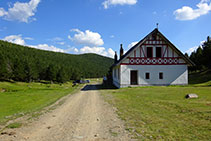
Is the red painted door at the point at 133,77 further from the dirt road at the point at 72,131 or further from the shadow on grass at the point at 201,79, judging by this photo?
the shadow on grass at the point at 201,79

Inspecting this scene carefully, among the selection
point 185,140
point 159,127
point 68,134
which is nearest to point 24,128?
point 68,134

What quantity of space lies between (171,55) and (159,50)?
1.96m

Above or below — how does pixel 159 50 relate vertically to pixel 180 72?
above

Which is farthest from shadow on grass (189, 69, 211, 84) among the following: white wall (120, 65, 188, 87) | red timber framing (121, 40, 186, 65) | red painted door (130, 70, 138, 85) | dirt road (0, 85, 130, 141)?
dirt road (0, 85, 130, 141)

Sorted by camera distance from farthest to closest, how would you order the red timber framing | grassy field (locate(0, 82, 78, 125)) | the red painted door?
the red painted door → the red timber framing → grassy field (locate(0, 82, 78, 125))

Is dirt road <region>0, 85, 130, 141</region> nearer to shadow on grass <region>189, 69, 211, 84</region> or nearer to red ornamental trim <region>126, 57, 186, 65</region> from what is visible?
red ornamental trim <region>126, 57, 186, 65</region>

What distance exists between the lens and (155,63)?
2408 cm

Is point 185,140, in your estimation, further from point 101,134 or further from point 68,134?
point 68,134

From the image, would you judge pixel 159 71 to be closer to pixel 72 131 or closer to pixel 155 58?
pixel 155 58

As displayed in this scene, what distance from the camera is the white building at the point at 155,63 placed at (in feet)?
78.0

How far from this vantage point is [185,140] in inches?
182

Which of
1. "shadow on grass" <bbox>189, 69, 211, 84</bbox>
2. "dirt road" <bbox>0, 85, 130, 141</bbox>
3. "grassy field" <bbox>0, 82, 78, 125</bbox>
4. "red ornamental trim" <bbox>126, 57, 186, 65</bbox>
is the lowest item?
"grassy field" <bbox>0, 82, 78, 125</bbox>

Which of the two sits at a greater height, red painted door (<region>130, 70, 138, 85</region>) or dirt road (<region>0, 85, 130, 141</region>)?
red painted door (<region>130, 70, 138, 85</region>)

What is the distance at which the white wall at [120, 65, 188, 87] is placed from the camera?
78.1 feet
